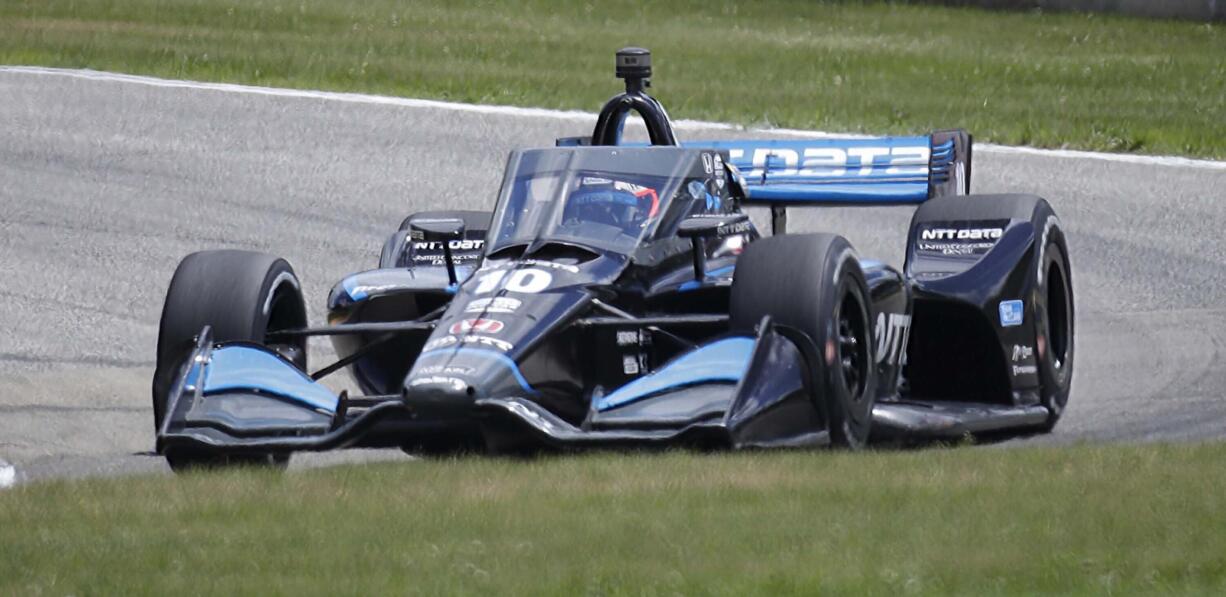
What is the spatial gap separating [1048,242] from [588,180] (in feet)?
8.05

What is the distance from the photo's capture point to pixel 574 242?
8.23 m

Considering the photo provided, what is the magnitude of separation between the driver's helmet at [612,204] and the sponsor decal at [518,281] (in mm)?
489

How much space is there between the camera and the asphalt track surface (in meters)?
10.0

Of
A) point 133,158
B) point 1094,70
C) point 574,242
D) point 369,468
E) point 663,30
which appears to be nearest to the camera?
point 369,468

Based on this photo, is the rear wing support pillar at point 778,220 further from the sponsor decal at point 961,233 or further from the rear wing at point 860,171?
the sponsor decal at point 961,233

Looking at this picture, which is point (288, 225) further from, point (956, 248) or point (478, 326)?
point (478, 326)

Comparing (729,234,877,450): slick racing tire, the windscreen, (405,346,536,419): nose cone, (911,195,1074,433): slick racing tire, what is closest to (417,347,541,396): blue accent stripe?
(405,346,536,419): nose cone

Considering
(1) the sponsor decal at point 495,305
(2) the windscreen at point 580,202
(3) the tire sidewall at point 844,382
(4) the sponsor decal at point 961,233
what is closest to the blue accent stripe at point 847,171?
(4) the sponsor decal at point 961,233

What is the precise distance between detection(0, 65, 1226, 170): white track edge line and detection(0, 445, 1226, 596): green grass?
8.12 m

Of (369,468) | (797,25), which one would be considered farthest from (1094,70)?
(369,468)

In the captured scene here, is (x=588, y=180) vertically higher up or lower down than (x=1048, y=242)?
higher up

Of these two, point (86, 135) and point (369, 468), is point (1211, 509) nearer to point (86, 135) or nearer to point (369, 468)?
point (369, 468)

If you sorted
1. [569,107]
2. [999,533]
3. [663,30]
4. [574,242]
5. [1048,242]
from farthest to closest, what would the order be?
[663,30], [569,107], [1048,242], [574,242], [999,533]

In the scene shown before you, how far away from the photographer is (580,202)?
27.7 ft
